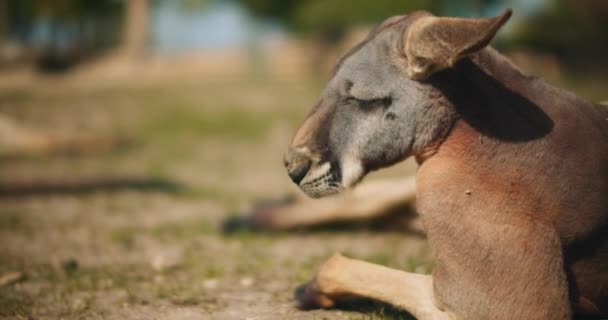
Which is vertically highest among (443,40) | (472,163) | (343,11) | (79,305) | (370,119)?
(443,40)

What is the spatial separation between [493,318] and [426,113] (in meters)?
1.14

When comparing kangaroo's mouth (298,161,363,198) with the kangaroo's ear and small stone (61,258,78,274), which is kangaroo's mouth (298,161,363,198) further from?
small stone (61,258,78,274)

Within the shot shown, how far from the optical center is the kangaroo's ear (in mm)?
2869

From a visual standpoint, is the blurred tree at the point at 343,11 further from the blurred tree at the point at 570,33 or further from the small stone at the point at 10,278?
the small stone at the point at 10,278

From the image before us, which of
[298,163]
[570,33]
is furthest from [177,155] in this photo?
[570,33]

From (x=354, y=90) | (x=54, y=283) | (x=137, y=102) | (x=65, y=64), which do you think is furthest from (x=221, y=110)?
(x=65, y=64)

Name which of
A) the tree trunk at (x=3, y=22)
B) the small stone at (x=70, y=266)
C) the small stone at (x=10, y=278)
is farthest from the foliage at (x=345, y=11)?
the tree trunk at (x=3, y=22)

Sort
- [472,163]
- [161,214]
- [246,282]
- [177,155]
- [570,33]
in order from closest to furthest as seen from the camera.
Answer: [472,163] < [246,282] < [161,214] < [177,155] < [570,33]

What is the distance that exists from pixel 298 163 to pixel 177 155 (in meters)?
11.7

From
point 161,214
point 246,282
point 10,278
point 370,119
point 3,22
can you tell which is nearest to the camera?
point 370,119

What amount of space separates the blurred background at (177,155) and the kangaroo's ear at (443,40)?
1.25 meters

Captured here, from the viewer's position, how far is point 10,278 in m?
4.88

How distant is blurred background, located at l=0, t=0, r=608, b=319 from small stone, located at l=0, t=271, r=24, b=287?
0.07ft

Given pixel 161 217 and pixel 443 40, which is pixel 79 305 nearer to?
pixel 443 40
